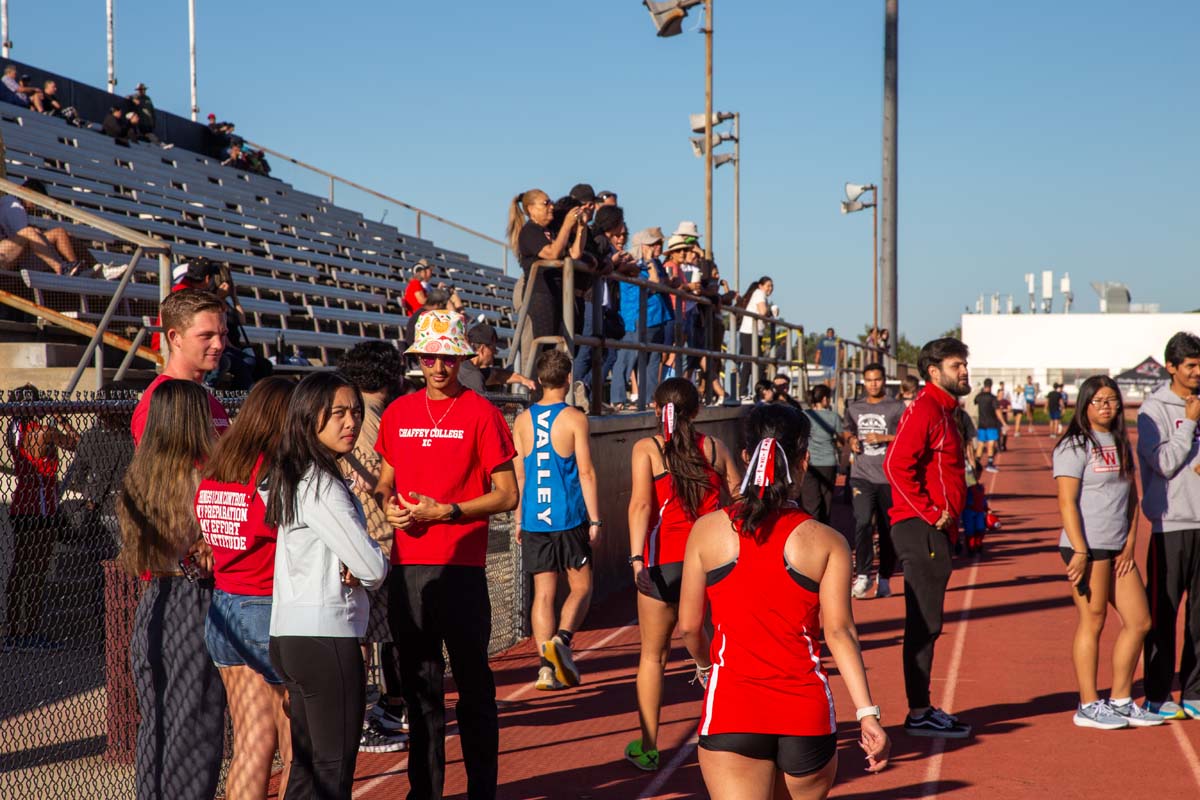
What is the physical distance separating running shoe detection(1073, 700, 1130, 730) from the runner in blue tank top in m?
2.98

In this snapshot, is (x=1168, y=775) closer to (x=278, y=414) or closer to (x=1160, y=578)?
(x=1160, y=578)

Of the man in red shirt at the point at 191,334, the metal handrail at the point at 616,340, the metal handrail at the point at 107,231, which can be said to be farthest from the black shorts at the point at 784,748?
the metal handrail at the point at 616,340

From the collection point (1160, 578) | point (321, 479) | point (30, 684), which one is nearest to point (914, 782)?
point (1160, 578)

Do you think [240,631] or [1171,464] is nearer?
[240,631]

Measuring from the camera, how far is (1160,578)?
7.07 meters

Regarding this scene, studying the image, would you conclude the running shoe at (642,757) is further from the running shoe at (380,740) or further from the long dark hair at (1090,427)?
the long dark hair at (1090,427)

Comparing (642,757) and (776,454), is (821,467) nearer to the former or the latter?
(642,757)

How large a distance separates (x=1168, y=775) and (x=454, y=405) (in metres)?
3.98

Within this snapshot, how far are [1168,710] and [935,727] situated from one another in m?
1.44

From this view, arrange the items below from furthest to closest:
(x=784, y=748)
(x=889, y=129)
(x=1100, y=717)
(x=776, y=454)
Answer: (x=889, y=129), (x=1100, y=717), (x=776, y=454), (x=784, y=748)

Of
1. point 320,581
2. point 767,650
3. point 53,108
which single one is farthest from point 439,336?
point 53,108

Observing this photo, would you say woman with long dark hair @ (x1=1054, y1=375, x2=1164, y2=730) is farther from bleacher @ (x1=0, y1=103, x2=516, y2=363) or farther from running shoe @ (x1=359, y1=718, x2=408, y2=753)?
bleacher @ (x1=0, y1=103, x2=516, y2=363)

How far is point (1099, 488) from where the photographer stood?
268 inches

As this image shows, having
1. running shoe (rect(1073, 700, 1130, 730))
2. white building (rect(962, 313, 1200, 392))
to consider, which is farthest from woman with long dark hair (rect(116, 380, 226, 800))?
white building (rect(962, 313, 1200, 392))
